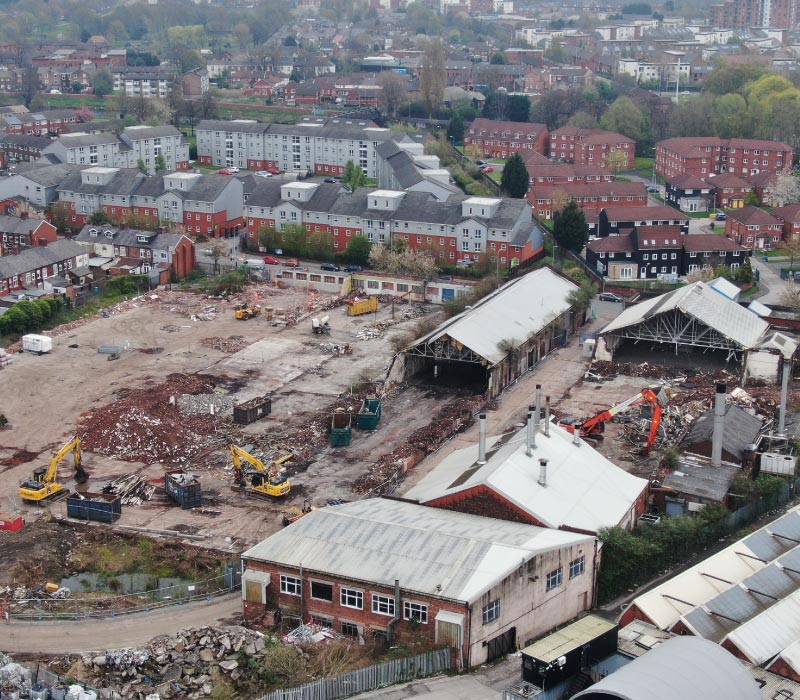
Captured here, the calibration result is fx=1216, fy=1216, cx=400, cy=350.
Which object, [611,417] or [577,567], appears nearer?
[577,567]

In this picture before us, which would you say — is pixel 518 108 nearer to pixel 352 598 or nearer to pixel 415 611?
pixel 352 598

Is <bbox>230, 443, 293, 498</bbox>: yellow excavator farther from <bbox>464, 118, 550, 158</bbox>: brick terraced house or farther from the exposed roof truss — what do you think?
<bbox>464, 118, 550, 158</bbox>: brick terraced house

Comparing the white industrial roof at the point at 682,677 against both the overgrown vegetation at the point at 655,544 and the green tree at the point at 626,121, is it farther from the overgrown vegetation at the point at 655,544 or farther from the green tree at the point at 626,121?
the green tree at the point at 626,121

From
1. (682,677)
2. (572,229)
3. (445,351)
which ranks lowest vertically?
(445,351)

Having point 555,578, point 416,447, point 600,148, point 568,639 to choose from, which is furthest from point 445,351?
point 600,148

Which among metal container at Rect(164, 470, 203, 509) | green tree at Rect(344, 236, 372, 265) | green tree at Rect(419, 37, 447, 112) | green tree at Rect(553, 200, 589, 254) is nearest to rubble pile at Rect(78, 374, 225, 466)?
metal container at Rect(164, 470, 203, 509)

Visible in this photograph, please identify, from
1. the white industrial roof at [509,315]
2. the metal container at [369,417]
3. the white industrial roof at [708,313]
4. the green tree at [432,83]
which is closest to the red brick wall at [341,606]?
the metal container at [369,417]
